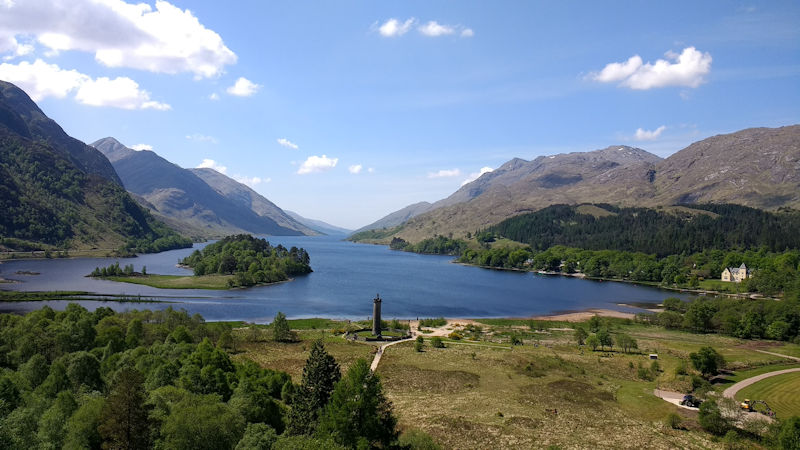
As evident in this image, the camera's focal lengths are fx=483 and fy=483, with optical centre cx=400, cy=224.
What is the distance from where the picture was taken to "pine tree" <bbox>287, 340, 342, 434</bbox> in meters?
36.0

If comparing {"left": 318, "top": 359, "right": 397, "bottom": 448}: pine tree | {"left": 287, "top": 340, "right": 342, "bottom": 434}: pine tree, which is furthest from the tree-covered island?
{"left": 318, "top": 359, "right": 397, "bottom": 448}: pine tree

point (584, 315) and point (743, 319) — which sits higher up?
point (743, 319)

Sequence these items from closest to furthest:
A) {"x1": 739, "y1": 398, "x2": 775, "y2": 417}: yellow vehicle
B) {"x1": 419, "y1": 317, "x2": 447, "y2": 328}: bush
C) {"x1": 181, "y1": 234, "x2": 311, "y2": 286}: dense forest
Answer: {"x1": 739, "y1": 398, "x2": 775, "y2": 417}: yellow vehicle → {"x1": 419, "y1": 317, "x2": 447, "y2": 328}: bush → {"x1": 181, "y1": 234, "x2": 311, "y2": 286}: dense forest

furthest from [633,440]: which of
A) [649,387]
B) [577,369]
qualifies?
[577,369]

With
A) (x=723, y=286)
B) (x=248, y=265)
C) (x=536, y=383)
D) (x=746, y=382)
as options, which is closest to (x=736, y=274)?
(x=723, y=286)

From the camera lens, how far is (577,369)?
2525 inches

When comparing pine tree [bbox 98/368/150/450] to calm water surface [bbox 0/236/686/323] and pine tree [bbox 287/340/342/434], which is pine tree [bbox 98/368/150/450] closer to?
pine tree [bbox 287/340/342/434]

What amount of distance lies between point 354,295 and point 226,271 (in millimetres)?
59362

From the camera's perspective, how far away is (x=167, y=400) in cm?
3566

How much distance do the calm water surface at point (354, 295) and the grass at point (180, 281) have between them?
503 cm

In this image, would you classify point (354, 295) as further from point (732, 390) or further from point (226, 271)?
point (732, 390)

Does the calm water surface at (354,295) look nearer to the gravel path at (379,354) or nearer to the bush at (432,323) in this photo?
the bush at (432,323)

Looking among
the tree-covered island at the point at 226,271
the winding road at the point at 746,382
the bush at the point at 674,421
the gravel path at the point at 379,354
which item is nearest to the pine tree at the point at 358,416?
the gravel path at the point at 379,354

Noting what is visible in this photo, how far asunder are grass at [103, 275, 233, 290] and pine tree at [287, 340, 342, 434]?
120m
